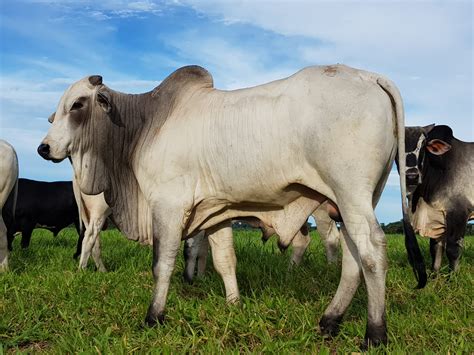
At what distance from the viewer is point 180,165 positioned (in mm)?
4406

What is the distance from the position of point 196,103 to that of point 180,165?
555 mm

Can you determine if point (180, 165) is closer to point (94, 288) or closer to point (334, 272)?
point (94, 288)

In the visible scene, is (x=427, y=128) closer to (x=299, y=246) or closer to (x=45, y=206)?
(x=299, y=246)

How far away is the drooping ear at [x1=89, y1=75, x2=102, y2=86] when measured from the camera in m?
4.91

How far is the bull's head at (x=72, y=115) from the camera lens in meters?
4.76

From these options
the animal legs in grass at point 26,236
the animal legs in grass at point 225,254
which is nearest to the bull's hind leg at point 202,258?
the animal legs in grass at point 225,254

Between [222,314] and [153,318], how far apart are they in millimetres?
532

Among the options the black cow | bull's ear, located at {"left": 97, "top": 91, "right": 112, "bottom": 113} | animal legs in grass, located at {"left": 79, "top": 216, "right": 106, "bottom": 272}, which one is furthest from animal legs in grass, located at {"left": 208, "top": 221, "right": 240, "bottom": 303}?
the black cow

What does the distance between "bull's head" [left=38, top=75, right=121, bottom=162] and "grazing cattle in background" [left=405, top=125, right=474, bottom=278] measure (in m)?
3.95

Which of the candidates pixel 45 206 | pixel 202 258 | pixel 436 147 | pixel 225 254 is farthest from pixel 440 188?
pixel 45 206

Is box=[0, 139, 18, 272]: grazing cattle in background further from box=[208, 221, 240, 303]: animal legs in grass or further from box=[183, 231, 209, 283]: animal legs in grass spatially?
box=[208, 221, 240, 303]: animal legs in grass

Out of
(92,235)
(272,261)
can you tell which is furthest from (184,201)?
(92,235)

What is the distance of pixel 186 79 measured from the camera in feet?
15.9

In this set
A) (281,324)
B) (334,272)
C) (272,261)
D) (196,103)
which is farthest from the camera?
(272,261)
